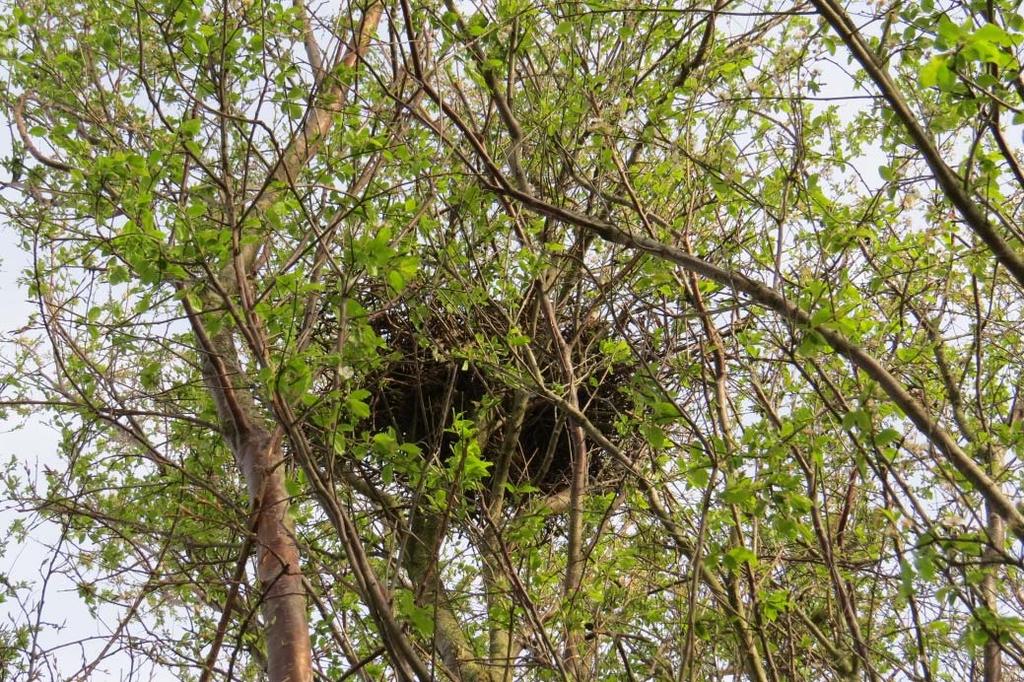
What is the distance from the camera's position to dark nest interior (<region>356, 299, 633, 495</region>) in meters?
4.51

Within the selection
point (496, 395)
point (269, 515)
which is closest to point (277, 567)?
point (269, 515)

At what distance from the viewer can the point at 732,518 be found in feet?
10.0

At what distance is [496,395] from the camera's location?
443 centimetres

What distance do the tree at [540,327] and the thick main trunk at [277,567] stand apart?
16 mm

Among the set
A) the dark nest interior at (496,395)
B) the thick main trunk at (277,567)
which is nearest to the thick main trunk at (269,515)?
the thick main trunk at (277,567)

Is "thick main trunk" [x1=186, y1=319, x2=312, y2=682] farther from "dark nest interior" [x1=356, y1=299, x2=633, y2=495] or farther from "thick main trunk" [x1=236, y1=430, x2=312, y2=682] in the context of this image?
"dark nest interior" [x1=356, y1=299, x2=633, y2=495]

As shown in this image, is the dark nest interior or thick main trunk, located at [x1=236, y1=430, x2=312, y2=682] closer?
thick main trunk, located at [x1=236, y1=430, x2=312, y2=682]

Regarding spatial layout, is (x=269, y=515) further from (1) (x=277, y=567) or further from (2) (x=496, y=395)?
(2) (x=496, y=395)

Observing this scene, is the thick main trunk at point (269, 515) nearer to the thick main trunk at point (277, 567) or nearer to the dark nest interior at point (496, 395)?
the thick main trunk at point (277, 567)

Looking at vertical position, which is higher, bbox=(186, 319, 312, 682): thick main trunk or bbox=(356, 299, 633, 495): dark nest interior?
bbox=(356, 299, 633, 495): dark nest interior

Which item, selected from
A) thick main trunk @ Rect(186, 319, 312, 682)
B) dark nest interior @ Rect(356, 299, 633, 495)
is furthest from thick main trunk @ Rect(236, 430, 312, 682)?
dark nest interior @ Rect(356, 299, 633, 495)

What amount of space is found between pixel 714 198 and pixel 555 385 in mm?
1203

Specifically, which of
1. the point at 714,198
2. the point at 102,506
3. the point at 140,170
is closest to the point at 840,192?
the point at 714,198

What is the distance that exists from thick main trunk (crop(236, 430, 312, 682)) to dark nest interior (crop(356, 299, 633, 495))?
3.36 ft
